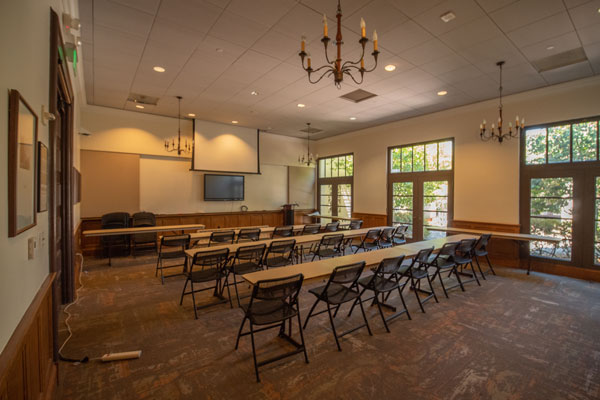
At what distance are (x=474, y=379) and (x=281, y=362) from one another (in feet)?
5.14

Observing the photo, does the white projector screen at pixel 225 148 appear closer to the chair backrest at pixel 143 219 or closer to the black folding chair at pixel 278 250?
the chair backrest at pixel 143 219

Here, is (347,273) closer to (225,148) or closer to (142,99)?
(142,99)

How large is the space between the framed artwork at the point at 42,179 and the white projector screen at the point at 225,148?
5775 mm

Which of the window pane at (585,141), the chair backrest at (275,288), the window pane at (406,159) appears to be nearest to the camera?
the chair backrest at (275,288)

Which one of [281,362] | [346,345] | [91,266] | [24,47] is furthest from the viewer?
[91,266]

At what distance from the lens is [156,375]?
89.4 inches

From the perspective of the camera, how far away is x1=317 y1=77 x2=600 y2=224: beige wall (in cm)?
502

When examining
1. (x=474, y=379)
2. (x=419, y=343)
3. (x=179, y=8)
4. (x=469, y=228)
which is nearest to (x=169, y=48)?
(x=179, y=8)

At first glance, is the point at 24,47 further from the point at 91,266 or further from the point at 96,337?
the point at 91,266

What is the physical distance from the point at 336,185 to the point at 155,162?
5588 mm

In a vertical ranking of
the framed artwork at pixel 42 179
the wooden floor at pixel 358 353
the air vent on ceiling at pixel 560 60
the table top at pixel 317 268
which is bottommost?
the wooden floor at pixel 358 353

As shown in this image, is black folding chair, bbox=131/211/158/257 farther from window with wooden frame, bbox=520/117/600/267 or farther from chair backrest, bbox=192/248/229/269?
window with wooden frame, bbox=520/117/600/267

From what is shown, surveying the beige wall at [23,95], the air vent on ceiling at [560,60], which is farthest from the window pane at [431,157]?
the beige wall at [23,95]

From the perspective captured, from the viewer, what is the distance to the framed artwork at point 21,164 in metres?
1.25
